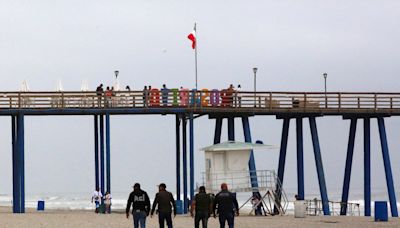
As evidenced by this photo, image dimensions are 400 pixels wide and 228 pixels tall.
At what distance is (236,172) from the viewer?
42.6 meters

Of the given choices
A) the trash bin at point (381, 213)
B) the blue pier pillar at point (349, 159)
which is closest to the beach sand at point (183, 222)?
the trash bin at point (381, 213)

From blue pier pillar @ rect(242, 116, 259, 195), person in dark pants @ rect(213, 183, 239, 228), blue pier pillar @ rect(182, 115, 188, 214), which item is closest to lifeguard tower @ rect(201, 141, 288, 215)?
blue pier pillar @ rect(242, 116, 259, 195)

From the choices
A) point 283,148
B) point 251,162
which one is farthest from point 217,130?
point 251,162

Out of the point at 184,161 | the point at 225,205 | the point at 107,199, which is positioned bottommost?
the point at 107,199

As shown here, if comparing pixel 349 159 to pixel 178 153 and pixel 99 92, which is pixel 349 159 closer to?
pixel 178 153

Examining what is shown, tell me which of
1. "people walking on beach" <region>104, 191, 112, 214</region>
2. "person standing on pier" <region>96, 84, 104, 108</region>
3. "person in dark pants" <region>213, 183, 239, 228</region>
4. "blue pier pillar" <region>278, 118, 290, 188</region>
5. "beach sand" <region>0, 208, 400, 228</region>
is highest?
"person standing on pier" <region>96, 84, 104, 108</region>

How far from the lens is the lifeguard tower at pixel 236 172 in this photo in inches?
1660

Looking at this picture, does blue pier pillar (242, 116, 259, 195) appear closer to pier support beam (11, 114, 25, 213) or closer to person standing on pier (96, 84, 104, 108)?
person standing on pier (96, 84, 104, 108)

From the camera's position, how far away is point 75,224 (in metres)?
32.9

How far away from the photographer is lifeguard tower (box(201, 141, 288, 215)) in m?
42.2

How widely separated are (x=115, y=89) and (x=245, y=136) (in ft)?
19.8

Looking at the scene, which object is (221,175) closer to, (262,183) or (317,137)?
(262,183)

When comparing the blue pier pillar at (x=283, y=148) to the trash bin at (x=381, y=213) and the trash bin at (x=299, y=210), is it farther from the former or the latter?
the trash bin at (x=381, y=213)

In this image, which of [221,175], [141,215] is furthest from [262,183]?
[141,215]
